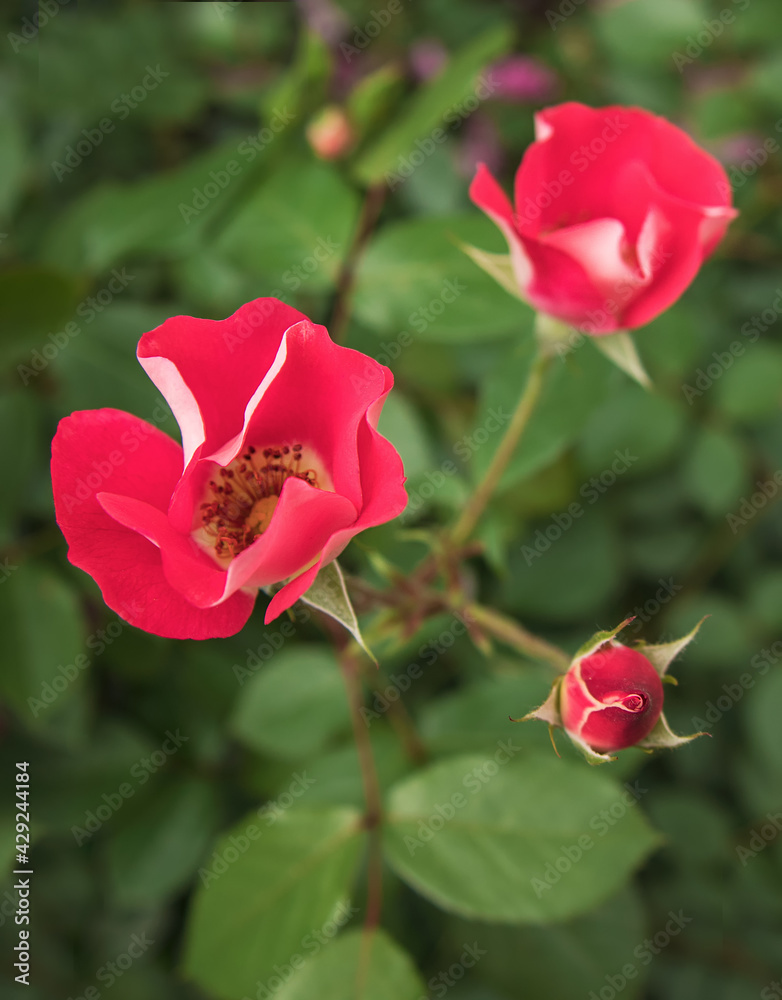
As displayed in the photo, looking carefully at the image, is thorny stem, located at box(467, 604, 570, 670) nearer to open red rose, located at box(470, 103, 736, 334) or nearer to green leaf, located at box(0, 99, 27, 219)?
open red rose, located at box(470, 103, 736, 334)

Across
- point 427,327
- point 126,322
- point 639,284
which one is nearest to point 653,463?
point 427,327

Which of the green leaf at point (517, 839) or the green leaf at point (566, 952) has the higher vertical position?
the green leaf at point (517, 839)

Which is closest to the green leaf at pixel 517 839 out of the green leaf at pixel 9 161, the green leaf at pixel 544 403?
the green leaf at pixel 544 403

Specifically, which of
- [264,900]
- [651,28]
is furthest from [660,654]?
[651,28]

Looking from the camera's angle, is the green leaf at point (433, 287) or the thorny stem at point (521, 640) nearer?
the thorny stem at point (521, 640)

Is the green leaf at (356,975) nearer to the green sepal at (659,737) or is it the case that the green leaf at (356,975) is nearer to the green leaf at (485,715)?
the green leaf at (485,715)

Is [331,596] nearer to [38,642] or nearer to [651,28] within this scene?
[38,642]
